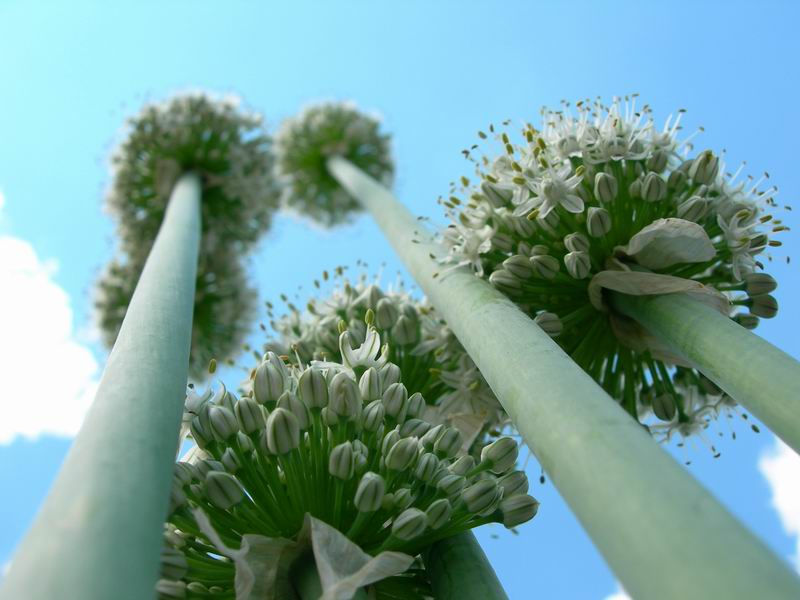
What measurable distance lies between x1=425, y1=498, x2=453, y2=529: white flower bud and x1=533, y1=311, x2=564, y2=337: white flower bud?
3.24ft

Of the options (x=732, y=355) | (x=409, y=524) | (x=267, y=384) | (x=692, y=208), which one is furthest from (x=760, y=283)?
(x=267, y=384)

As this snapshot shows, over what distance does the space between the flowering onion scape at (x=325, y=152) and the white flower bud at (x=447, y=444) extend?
6.49 m

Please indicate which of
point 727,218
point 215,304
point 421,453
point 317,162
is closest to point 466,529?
point 421,453

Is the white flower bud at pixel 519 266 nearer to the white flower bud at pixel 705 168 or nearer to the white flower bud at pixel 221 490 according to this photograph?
the white flower bud at pixel 705 168

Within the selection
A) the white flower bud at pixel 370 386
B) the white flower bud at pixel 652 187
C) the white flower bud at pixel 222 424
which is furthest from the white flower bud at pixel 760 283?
the white flower bud at pixel 222 424

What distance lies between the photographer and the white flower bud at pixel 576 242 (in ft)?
9.87

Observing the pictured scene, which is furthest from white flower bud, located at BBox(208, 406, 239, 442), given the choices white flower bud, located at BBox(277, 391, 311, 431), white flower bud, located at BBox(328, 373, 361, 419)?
white flower bud, located at BBox(328, 373, 361, 419)

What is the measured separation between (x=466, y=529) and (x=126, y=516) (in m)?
1.32

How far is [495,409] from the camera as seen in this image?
3381mm

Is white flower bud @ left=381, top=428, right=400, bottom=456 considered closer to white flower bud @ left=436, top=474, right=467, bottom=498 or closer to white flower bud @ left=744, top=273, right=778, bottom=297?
white flower bud @ left=436, top=474, right=467, bottom=498

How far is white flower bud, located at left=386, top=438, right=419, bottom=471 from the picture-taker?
235 cm

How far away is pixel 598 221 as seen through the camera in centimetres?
300

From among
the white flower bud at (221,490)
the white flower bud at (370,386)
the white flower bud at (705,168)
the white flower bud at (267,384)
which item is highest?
the white flower bud at (705,168)

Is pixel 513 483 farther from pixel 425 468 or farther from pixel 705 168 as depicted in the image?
pixel 705 168
